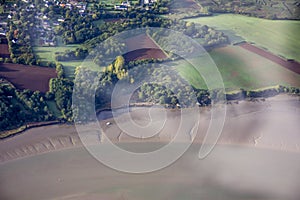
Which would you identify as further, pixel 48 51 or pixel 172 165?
pixel 48 51

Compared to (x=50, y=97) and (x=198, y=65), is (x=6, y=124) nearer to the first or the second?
(x=50, y=97)

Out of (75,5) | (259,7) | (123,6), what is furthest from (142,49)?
(259,7)

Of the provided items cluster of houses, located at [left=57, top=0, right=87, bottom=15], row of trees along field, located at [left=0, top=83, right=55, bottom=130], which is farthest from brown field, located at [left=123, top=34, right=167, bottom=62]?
row of trees along field, located at [left=0, top=83, right=55, bottom=130]

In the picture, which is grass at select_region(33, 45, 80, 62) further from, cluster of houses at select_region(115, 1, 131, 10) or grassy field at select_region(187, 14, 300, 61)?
grassy field at select_region(187, 14, 300, 61)

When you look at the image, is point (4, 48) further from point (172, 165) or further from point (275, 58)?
point (275, 58)

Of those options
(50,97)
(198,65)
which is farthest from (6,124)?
(198,65)
